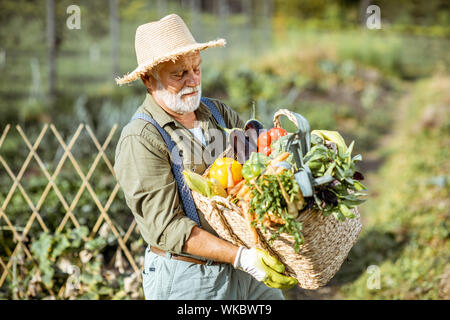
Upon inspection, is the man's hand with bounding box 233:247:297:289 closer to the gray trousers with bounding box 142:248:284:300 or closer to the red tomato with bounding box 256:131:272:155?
the gray trousers with bounding box 142:248:284:300

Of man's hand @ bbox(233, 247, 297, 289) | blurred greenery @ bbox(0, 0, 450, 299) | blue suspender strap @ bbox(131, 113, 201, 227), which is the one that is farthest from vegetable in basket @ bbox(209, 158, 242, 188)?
blurred greenery @ bbox(0, 0, 450, 299)

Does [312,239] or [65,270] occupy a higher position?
[312,239]

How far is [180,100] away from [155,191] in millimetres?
371

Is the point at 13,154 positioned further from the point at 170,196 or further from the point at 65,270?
the point at 170,196

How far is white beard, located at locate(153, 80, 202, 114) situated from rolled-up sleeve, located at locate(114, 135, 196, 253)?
0.20 m

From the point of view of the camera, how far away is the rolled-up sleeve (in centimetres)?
177

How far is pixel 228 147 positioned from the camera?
191cm

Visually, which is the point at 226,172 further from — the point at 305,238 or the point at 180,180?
the point at 305,238

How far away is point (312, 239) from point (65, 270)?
1.90 metres

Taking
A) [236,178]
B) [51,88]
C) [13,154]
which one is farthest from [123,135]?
[51,88]

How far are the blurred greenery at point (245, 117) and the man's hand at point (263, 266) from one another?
1.21 metres

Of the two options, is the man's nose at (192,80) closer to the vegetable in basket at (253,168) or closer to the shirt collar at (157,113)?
the shirt collar at (157,113)

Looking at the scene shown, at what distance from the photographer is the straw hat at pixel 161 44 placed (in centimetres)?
185

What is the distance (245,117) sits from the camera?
5941 millimetres
